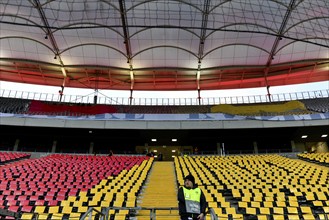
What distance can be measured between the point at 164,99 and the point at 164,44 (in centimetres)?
870

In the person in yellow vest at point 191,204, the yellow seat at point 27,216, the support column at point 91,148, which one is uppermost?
the support column at point 91,148

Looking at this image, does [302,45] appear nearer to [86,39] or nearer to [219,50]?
[219,50]

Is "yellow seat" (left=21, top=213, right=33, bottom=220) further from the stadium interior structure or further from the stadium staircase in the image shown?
the stadium interior structure

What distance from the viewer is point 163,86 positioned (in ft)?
119

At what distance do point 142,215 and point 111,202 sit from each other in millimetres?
1678

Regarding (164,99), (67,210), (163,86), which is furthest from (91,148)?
(67,210)

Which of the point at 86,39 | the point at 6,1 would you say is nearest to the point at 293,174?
the point at 86,39

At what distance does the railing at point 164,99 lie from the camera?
33.3 meters

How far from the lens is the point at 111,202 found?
9.02 metres

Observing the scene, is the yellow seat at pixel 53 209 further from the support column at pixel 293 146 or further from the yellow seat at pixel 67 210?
the support column at pixel 293 146

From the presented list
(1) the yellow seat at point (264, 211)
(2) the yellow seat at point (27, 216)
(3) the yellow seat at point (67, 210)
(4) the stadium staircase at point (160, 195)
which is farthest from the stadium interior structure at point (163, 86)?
(2) the yellow seat at point (27, 216)

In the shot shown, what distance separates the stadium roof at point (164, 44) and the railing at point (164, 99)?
81.6 inches

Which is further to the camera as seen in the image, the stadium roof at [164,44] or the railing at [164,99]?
the railing at [164,99]

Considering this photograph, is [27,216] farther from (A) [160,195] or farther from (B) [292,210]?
(B) [292,210]
